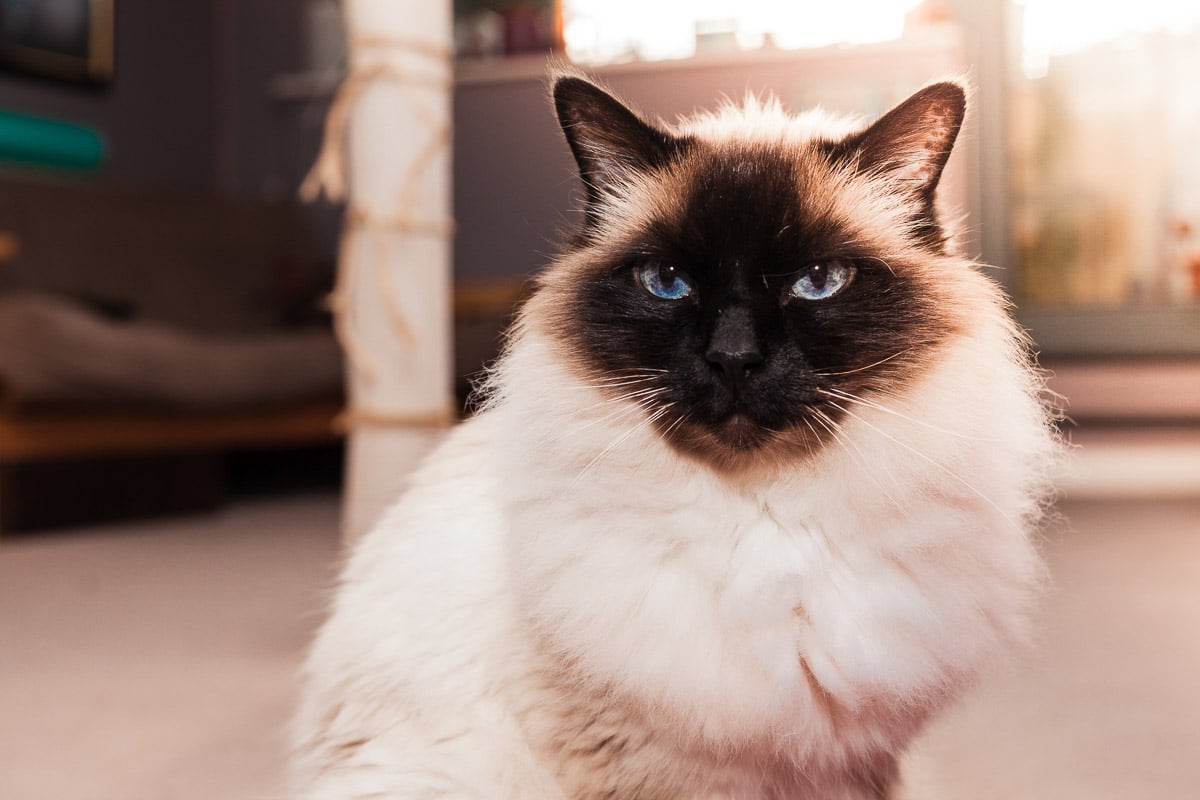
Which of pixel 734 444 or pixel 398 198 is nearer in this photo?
pixel 734 444

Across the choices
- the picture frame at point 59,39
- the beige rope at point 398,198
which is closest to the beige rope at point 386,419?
the beige rope at point 398,198

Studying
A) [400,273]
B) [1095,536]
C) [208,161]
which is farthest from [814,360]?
A: [208,161]

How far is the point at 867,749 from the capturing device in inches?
31.1

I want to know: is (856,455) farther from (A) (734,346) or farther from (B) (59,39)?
(B) (59,39)

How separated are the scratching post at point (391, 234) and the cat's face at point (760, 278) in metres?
0.75

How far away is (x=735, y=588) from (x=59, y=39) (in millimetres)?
4388

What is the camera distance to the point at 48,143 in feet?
12.8

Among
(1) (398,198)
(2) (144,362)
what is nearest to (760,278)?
(1) (398,198)

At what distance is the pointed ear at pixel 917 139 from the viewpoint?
2.59 feet

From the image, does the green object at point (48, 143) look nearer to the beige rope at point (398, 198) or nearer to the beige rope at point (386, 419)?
the beige rope at point (398, 198)

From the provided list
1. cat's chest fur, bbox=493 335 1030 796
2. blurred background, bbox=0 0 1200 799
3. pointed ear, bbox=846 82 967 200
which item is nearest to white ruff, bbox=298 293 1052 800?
cat's chest fur, bbox=493 335 1030 796

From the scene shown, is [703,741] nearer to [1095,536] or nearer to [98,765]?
[98,765]

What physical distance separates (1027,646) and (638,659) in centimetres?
38

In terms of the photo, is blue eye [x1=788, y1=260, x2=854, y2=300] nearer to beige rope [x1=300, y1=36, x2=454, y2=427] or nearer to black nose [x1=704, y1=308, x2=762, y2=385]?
black nose [x1=704, y1=308, x2=762, y2=385]
